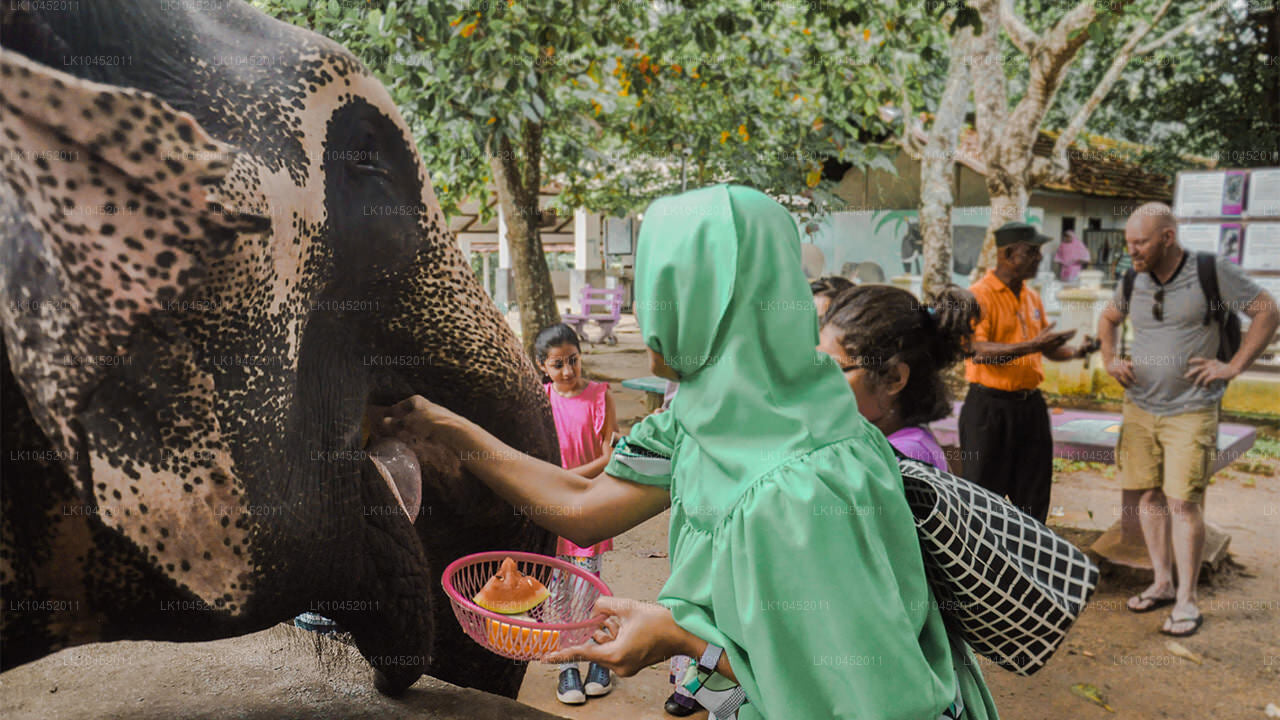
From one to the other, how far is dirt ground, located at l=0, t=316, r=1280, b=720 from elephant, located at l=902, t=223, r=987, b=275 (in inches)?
253

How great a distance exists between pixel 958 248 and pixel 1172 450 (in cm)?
1070

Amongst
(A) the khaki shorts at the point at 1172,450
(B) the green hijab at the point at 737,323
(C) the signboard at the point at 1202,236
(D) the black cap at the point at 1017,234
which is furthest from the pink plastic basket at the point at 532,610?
(C) the signboard at the point at 1202,236

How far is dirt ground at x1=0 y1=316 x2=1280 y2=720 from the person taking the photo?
6.98 feet

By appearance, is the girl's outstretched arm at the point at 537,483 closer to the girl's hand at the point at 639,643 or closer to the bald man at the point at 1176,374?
the girl's hand at the point at 639,643

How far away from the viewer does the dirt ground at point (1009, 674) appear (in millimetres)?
2127

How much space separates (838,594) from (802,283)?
45cm

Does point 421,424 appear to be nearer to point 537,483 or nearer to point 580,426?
point 537,483

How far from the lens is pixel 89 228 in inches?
52.0

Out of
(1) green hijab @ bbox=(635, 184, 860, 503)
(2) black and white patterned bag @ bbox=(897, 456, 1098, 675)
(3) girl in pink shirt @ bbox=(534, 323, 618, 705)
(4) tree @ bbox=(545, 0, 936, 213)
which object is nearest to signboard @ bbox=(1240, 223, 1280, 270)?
(4) tree @ bbox=(545, 0, 936, 213)

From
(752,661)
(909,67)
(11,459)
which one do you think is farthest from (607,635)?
(909,67)

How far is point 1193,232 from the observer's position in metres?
7.31

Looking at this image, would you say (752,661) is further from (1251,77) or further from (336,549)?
(1251,77)

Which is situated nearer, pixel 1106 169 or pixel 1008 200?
pixel 1008 200

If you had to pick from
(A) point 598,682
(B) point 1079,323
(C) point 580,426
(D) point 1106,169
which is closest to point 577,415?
(C) point 580,426
